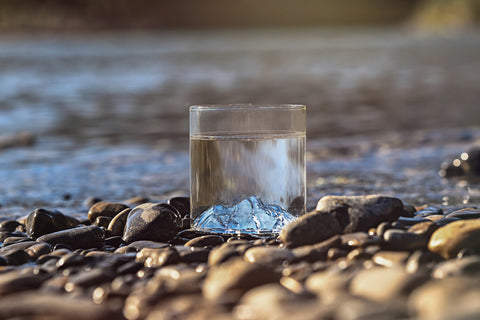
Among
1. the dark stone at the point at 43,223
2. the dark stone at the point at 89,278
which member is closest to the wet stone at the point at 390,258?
the dark stone at the point at 89,278

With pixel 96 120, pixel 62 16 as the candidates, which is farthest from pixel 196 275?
pixel 62 16

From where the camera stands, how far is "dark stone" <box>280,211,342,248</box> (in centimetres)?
322

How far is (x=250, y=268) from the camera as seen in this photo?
8.81 ft

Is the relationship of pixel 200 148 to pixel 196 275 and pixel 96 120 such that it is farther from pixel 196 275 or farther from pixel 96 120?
pixel 96 120

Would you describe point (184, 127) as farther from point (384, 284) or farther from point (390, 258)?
point (384, 284)

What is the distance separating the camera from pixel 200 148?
3793 millimetres

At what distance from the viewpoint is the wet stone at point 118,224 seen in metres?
3.86

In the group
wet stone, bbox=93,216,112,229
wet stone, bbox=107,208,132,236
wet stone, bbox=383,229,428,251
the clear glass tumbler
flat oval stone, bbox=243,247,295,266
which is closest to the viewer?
flat oval stone, bbox=243,247,295,266

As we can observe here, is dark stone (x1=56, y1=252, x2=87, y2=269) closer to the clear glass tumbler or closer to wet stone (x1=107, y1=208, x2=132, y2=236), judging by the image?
wet stone (x1=107, y1=208, x2=132, y2=236)

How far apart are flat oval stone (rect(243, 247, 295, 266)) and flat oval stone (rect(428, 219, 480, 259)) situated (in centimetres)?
64

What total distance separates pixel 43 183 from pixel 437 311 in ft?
17.5

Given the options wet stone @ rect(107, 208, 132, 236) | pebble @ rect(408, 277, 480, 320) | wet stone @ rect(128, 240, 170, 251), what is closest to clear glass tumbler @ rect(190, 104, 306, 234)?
wet stone @ rect(128, 240, 170, 251)

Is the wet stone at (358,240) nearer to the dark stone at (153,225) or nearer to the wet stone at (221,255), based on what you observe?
the wet stone at (221,255)

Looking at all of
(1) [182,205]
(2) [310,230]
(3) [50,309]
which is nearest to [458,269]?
(2) [310,230]
